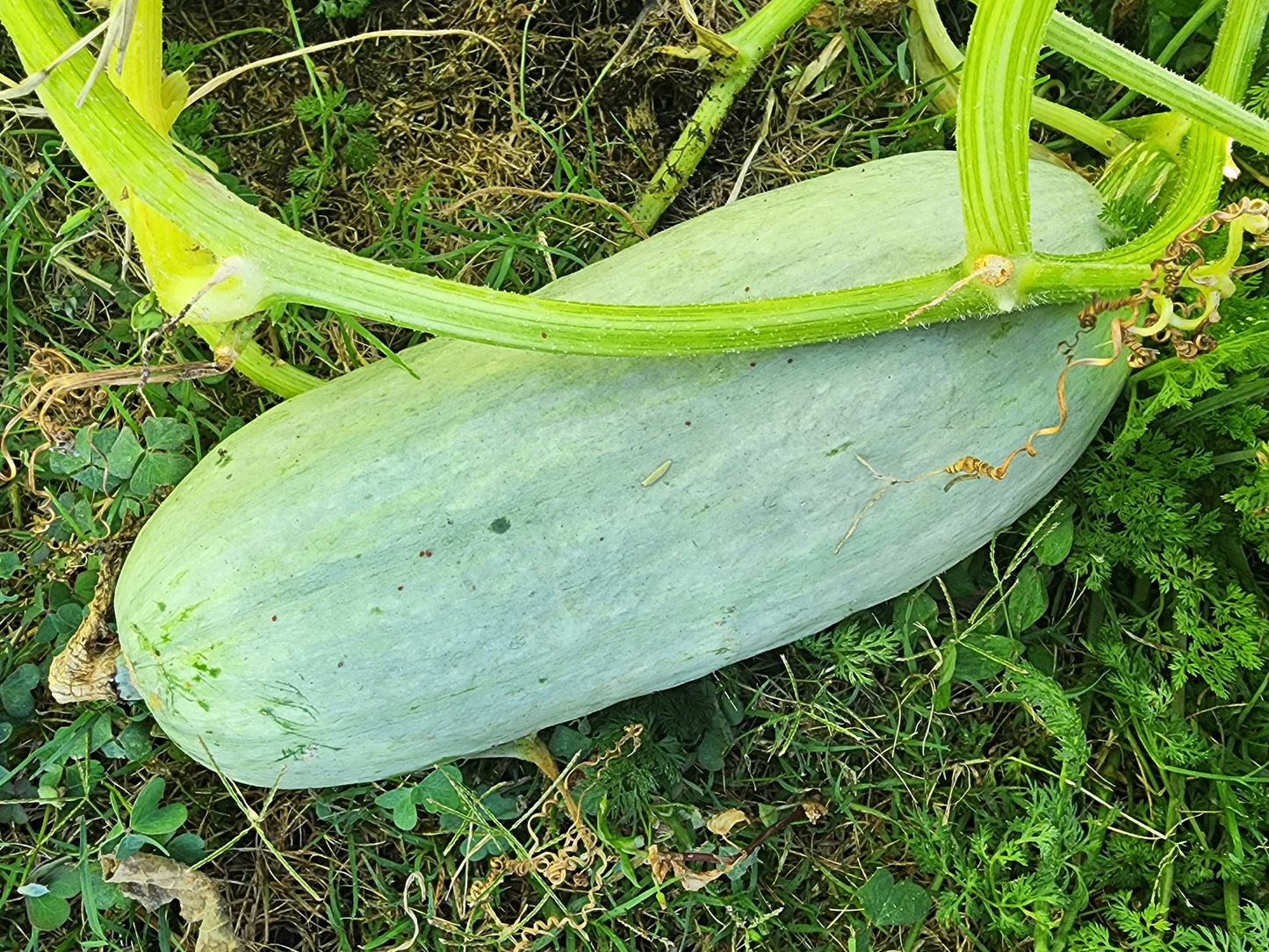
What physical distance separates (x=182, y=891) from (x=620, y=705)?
36.3 inches

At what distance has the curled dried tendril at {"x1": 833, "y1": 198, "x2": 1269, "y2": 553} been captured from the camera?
4.59 ft

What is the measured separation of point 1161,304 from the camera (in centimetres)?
142

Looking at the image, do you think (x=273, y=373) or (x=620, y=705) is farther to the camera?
(x=620, y=705)

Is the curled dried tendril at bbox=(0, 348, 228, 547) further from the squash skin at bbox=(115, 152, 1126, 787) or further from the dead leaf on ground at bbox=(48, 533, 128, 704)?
the squash skin at bbox=(115, 152, 1126, 787)

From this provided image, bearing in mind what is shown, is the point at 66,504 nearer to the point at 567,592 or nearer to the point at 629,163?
the point at 567,592

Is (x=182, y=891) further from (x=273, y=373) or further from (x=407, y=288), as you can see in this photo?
(x=407, y=288)

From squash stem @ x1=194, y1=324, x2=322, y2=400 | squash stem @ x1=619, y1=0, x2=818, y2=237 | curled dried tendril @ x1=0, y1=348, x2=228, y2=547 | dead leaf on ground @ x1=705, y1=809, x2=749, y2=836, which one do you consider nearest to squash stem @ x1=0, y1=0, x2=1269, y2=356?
squash stem @ x1=194, y1=324, x2=322, y2=400

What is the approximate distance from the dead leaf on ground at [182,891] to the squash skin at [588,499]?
1.81ft

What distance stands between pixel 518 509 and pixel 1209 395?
1.24 meters

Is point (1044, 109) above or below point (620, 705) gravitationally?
above

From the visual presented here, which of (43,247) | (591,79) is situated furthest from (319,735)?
(591,79)

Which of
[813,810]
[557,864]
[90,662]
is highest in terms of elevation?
[90,662]

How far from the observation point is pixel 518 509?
5.03 feet

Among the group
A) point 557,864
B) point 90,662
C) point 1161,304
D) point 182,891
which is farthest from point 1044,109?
point 182,891
